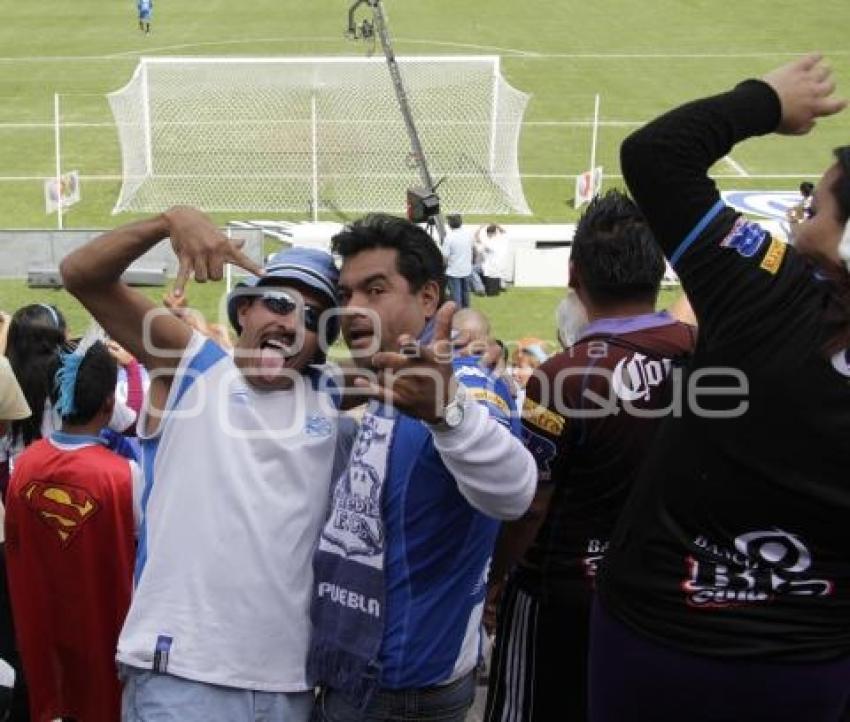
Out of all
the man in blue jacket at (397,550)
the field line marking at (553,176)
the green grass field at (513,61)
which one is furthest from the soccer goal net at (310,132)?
the man in blue jacket at (397,550)

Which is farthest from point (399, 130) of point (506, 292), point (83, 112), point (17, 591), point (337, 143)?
point (17, 591)

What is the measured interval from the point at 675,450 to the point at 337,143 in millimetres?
17301

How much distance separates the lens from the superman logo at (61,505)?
12.1 ft

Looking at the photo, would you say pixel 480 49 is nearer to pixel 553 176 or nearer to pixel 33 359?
pixel 553 176

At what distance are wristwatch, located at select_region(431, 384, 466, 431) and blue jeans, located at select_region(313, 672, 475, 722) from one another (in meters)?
0.71

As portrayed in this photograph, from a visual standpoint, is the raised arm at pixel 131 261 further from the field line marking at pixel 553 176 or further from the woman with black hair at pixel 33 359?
the field line marking at pixel 553 176

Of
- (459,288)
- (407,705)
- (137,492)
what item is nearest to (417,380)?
(407,705)

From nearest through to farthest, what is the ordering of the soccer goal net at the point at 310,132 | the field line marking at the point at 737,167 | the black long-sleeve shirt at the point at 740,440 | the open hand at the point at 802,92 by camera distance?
the black long-sleeve shirt at the point at 740,440, the open hand at the point at 802,92, the soccer goal net at the point at 310,132, the field line marking at the point at 737,167

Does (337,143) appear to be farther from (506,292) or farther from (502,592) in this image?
(502,592)

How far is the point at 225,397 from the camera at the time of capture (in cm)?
271

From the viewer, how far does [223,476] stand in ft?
8.67

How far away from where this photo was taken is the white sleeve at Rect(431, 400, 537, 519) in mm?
2152

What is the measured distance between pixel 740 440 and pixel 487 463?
19.2 inches

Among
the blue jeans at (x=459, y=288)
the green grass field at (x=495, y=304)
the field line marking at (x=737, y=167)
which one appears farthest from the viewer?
the field line marking at (x=737, y=167)
